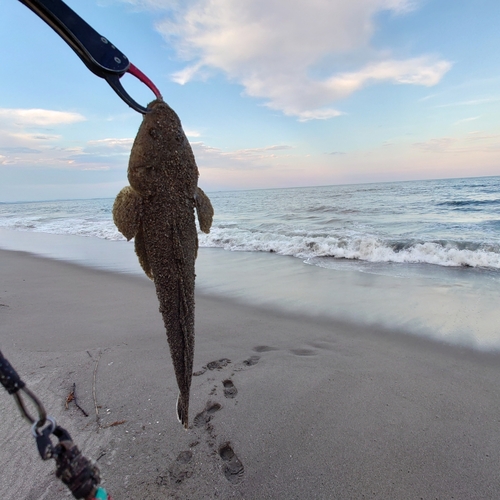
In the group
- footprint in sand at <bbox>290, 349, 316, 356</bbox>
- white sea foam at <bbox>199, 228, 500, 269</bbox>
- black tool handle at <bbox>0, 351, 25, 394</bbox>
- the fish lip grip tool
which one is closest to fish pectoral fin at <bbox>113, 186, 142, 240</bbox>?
the fish lip grip tool

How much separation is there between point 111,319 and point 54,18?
4330mm

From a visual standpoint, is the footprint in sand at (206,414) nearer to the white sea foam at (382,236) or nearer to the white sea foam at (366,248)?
the white sea foam at (382,236)

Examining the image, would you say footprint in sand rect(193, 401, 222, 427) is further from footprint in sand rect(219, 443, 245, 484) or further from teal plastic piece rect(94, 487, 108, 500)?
teal plastic piece rect(94, 487, 108, 500)

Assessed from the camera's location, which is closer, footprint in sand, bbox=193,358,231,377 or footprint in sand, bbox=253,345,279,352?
footprint in sand, bbox=193,358,231,377

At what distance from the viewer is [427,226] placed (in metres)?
13.6

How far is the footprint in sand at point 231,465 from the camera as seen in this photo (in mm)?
2104

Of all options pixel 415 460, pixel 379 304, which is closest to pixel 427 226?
pixel 379 304

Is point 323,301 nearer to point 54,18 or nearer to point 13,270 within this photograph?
point 54,18

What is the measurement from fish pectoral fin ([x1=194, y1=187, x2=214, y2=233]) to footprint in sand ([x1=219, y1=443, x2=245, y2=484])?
64.4 inches

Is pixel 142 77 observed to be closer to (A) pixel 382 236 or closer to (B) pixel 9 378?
(B) pixel 9 378

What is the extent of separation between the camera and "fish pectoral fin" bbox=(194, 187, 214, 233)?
6.00ft

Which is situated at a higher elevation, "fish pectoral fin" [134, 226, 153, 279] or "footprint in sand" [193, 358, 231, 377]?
"fish pectoral fin" [134, 226, 153, 279]

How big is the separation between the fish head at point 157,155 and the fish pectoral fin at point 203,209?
7.0 inches

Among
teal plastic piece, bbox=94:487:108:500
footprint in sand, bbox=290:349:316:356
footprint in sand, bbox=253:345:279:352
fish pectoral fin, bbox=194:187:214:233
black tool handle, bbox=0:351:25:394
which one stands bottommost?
footprint in sand, bbox=290:349:316:356
